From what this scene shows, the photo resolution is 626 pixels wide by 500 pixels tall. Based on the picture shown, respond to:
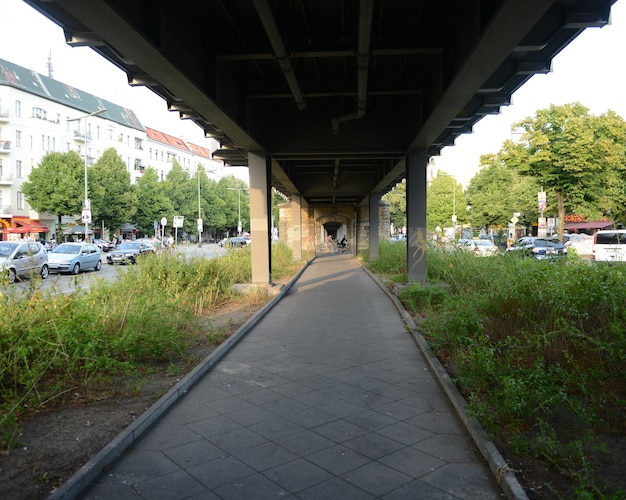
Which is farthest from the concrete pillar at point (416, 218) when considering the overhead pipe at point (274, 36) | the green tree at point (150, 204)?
the green tree at point (150, 204)

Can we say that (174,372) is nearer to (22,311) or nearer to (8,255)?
(22,311)

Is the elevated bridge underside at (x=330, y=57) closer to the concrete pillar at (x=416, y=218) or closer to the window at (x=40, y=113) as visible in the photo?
the concrete pillar at (x=416, y=218)

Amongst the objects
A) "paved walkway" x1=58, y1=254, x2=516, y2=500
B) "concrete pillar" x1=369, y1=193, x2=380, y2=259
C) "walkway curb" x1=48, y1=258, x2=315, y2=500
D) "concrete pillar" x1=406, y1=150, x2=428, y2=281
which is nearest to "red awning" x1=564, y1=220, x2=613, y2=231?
"concrete pillar" x1=369, y1=193, x2=380, y2=259

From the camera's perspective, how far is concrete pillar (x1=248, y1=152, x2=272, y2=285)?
13.5m

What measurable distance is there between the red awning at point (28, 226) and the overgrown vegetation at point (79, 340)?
136 feet

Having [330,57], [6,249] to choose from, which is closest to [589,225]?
[330,57]

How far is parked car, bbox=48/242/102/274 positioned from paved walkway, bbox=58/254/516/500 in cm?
1819

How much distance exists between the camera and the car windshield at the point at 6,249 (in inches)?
700

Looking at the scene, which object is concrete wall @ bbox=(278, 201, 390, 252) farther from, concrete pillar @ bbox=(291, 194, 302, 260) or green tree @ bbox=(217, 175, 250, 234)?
green tree @ bbox=(217, 175, 250, 234)

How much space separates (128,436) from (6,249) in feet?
58.1

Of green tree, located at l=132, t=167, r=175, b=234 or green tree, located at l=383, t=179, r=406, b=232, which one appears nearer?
green tree, located at l=132, t=167, r=175, b=234

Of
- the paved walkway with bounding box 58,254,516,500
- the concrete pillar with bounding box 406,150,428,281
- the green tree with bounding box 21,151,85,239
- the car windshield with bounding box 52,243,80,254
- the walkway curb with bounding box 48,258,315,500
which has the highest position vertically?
the green tree with bounding box 21,151,85,239

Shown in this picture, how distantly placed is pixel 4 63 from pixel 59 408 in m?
51.7

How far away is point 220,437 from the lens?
4.07 meters
